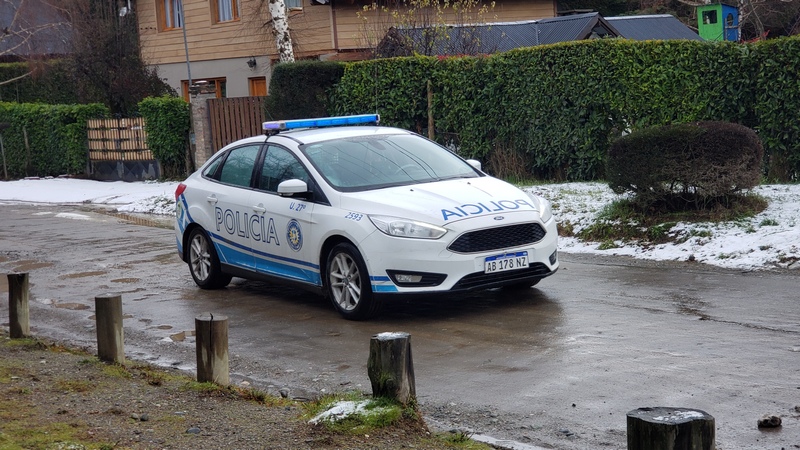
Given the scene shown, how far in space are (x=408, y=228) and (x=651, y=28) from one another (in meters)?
21.2

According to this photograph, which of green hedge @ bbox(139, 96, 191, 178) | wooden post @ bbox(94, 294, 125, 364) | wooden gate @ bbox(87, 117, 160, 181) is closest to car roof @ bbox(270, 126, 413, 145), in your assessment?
wooden post @ bbox(94, 294, 125, 364)

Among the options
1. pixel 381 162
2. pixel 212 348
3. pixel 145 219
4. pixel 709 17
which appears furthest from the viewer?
pixel 709 17

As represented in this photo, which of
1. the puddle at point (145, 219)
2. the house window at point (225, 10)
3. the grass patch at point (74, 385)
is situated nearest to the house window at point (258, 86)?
the house window at point (225, 10)

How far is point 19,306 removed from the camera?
8.75 meters

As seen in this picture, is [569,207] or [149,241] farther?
[149,241]

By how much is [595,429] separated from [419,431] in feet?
3.23

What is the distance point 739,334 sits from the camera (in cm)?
781

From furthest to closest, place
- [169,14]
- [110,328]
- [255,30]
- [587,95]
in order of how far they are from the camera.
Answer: [169,14] < [255,30] < [587,95] < [110,328]

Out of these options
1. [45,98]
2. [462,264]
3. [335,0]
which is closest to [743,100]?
[462,264]

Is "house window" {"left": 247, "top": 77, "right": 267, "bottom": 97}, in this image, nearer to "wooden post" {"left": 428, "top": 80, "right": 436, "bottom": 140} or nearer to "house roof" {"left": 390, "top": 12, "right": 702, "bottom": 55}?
"house roof" {"left": 390, "top": 12, "right": 702, "bottom": 55}

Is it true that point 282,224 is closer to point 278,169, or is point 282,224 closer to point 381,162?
point 278,169

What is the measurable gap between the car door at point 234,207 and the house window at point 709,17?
2277 centimetres

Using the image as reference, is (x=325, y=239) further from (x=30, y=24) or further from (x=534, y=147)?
(x=30, y=24)

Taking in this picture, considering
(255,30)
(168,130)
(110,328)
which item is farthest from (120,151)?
(110,328)
